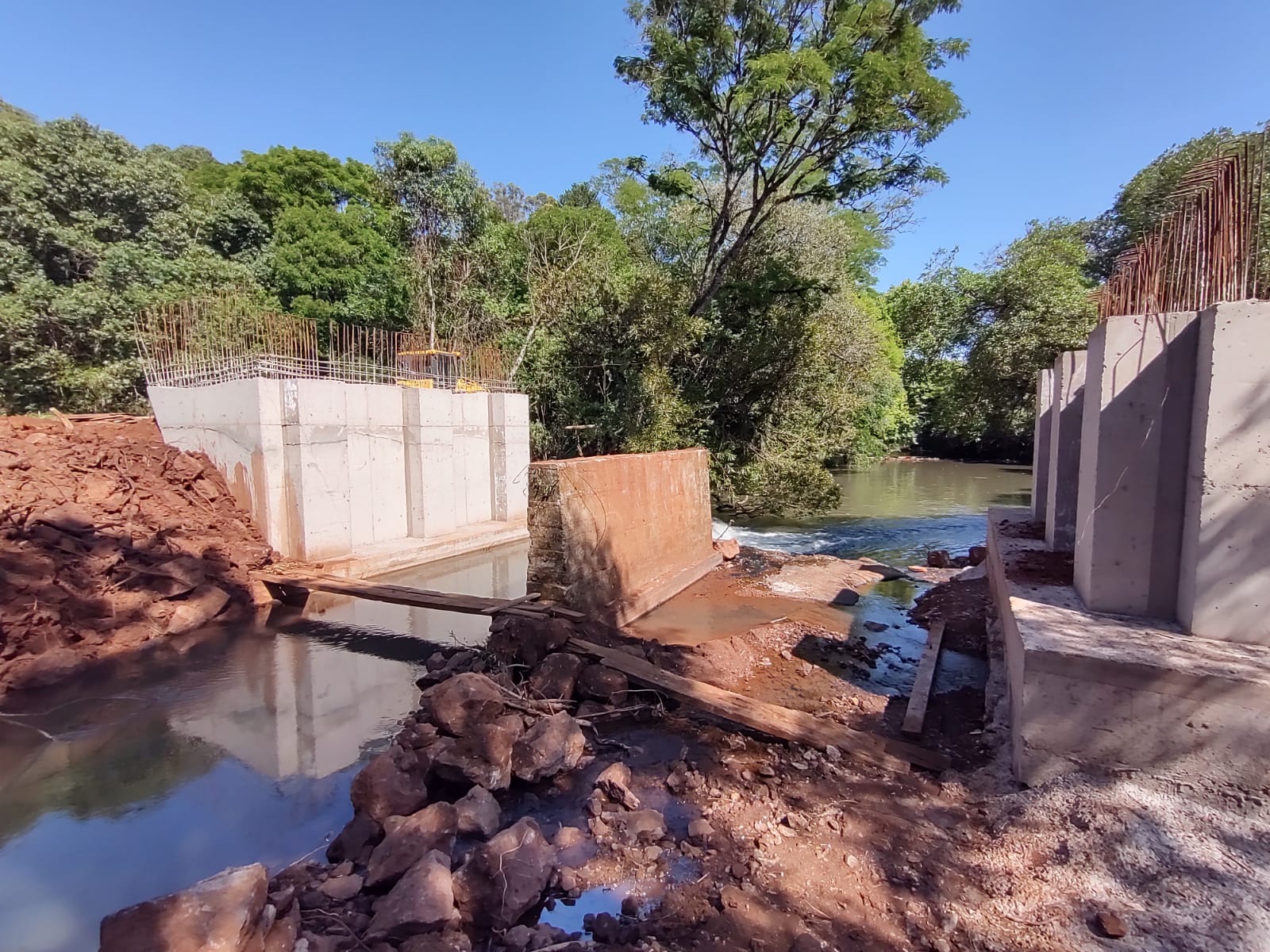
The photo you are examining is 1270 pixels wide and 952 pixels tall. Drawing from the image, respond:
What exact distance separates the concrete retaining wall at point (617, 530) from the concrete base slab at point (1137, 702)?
404 cm

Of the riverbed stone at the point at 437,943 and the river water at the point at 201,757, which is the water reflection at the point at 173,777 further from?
the riverbed stone at the point at 437,943

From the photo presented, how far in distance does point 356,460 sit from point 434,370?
4.92 metres

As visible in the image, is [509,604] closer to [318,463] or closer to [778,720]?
[778,720]

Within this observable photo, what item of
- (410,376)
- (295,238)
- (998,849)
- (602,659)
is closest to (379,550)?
(410,376)

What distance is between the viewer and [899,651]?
6.67m

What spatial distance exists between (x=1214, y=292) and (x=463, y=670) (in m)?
5.98

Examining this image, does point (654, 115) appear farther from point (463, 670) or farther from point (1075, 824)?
point (1075, 824)

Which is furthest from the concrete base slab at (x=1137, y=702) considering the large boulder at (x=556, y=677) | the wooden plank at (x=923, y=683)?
the large boulder at (x=556, y=677)

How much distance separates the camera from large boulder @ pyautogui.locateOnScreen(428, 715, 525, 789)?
12.8 feet

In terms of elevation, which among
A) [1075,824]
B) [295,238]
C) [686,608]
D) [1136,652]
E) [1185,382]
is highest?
[295,238]

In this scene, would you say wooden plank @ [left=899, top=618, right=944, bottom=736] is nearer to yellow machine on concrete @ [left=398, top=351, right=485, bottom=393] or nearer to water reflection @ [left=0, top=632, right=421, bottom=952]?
water reflection @ [left=0, top=632, right=421, bottom=952]

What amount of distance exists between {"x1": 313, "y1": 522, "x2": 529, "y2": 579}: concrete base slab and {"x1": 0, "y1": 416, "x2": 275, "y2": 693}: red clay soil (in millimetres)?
1125

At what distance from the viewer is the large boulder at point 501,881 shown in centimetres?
283

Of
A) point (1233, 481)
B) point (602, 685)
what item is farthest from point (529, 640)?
point (1233, 481)
